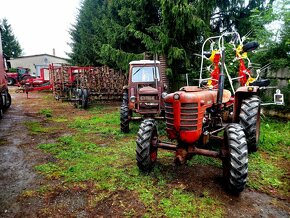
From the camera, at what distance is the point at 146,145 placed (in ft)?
12.0

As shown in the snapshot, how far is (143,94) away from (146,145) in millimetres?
2701

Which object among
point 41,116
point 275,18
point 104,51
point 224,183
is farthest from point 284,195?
point 104,51

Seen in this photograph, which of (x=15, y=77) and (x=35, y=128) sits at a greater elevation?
(x=15, y=77)

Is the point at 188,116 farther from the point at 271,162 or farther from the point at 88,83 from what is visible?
the point at 88,83

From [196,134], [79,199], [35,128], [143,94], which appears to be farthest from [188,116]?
[35,128]

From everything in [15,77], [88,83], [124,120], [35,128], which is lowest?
[35,128]

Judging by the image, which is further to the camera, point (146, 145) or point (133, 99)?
point (133, 99)

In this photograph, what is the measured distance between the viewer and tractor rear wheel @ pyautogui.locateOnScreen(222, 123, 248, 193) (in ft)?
10.0

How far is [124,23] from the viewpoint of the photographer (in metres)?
12.2

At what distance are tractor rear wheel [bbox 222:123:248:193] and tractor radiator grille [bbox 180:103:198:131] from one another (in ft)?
1.72

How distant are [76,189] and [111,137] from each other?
2776mm

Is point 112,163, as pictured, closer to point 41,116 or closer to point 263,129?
point 263,129

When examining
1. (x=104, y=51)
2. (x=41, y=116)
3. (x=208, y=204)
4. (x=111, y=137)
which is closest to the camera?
(x=208, y=204)

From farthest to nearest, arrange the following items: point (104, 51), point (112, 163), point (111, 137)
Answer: point (104, 51), point (111, 137), point (112, 163)
